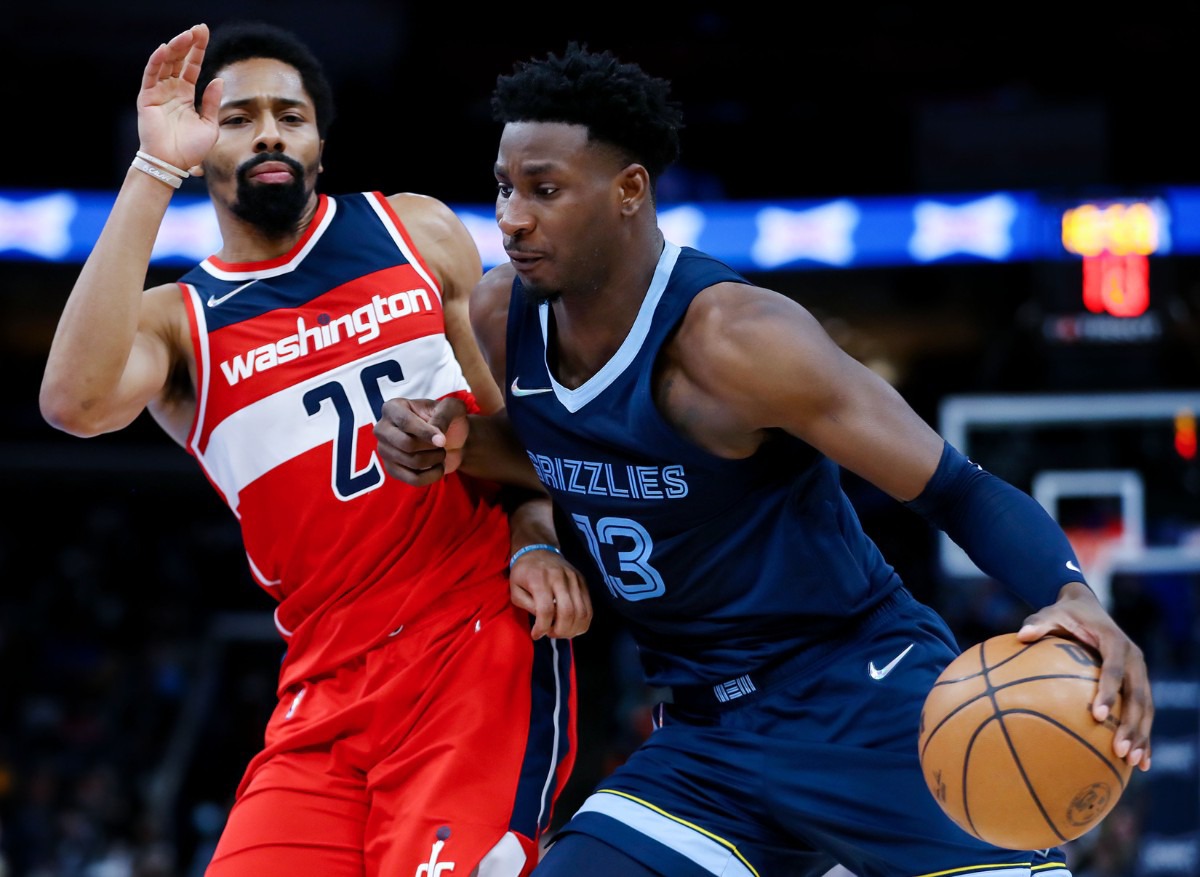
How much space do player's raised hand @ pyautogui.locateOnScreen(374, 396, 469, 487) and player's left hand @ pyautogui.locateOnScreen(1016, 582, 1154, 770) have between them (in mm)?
1195

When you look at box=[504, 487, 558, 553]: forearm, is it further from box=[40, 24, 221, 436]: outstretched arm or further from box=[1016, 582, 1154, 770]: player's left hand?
box=[1016, 582, 1154, 770]: player's left hand

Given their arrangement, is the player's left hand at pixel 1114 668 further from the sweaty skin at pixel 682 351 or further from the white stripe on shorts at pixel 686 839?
the white stripe on shorts at pixel 686 839

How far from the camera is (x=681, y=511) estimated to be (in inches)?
112

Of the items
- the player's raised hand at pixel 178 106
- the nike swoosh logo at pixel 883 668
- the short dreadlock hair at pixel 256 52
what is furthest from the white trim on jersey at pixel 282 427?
the nike swoosh logo at pixel 883 668

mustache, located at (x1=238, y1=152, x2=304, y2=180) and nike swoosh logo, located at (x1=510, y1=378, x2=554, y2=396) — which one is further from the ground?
mustache, located at (x1=238, y1=152, x2=304, y2=180)

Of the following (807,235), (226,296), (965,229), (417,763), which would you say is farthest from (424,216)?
(965,229)

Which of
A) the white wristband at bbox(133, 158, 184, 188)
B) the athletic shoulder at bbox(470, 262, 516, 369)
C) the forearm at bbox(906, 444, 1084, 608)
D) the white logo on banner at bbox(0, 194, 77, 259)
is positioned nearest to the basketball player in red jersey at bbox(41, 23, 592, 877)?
the white wristband at bbox(133, 158, 184, 188)

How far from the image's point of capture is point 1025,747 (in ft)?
7.98

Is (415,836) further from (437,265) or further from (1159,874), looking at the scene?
(1159,874)

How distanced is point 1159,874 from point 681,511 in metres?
7.36

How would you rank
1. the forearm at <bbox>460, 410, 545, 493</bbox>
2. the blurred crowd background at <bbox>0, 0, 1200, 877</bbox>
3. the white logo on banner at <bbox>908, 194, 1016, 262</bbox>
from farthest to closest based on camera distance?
the blurred crowd background at <bbox>0, 0, 1200, 877</bbox> → the white logo on banner at <bbox>908, 194, 1016, 262</bbox> → the forearm at <bbox>460, 410, 545, 493</bbox>

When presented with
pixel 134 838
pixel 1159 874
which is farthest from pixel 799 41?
pixel 134 838

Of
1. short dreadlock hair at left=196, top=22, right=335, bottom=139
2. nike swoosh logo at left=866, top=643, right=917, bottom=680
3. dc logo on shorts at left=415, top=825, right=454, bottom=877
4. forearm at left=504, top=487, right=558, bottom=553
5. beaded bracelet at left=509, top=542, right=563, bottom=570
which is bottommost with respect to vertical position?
dc logo on shorts at left=415, top=825, right=454, bottom=877

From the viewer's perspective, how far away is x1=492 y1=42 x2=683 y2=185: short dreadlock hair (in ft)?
9.36
